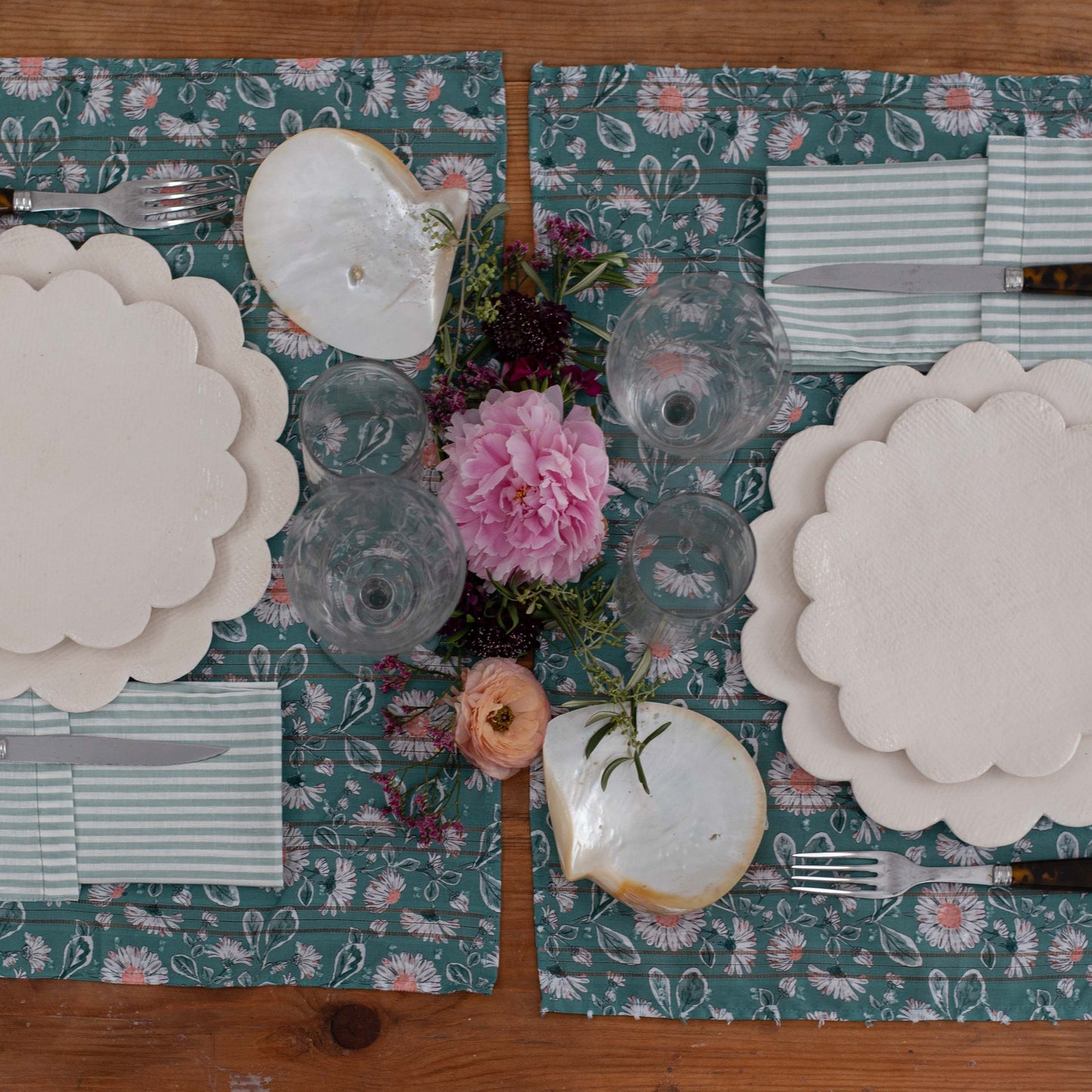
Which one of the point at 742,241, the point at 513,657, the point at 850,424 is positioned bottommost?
the point at 513,657

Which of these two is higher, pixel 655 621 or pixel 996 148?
pixel 996 148

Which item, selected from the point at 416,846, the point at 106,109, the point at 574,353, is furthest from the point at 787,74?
the point at 416,846

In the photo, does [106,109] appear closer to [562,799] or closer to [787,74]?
[787,74]

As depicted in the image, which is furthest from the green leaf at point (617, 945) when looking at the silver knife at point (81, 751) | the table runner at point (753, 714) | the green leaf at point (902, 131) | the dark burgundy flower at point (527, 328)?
the green leaf at point (902, 131)

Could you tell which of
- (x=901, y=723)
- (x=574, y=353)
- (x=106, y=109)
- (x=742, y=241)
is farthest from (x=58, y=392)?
(x=901, y=723)

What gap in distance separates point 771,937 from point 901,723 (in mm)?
203

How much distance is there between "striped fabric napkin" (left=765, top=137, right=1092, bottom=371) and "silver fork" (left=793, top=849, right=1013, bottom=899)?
1.31ft

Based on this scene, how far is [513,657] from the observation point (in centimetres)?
62

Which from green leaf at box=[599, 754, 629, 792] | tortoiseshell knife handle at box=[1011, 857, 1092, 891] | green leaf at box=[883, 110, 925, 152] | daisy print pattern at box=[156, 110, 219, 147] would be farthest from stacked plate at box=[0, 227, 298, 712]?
tortoiseshell knife handle at box=[1011, 857, 1092, 891]

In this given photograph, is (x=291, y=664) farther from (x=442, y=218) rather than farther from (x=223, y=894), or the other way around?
(x=442, y=218)

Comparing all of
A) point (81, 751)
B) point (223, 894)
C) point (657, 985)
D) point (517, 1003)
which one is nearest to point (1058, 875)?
point (657, 985)

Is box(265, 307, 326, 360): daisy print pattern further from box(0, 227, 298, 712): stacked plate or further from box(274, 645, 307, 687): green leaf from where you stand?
box(274, 645, 307, 687): green leaf

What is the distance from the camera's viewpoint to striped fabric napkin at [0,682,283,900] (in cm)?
66

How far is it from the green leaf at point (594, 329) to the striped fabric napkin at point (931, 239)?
137 mm
